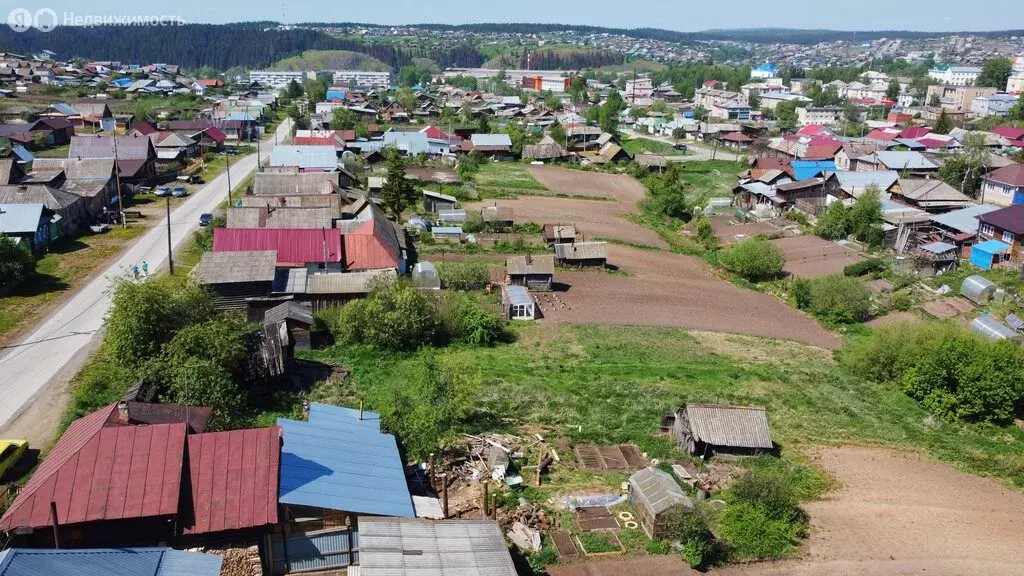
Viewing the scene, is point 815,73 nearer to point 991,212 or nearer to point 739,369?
point 991,212

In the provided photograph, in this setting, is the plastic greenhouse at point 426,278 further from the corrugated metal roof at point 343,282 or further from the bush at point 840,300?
the bush at point 840,300

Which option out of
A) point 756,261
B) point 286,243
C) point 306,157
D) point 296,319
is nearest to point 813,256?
point 756,261

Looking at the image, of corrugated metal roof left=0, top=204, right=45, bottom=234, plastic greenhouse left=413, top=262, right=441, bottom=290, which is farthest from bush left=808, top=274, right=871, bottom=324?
corrugated metal roof left=0, top=204, right=45, bottom=234

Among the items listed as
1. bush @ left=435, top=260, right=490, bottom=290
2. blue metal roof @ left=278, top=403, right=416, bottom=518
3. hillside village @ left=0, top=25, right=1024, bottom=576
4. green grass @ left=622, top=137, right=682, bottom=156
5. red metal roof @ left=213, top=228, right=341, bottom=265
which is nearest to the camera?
hillside village @ left=0, top=25, right=1024, bottom=576

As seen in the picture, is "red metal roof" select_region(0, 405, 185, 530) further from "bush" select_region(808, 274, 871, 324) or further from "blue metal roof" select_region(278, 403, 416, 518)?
"bush" select_region(808, 274, 871, 324)

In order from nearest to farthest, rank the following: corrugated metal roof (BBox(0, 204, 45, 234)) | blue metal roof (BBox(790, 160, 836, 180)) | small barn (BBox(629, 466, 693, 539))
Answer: small barn (BBox(629, 466, 693, 539)), corrugated metal roof (BBox(0, 204, 45, 234)), blue metal roof (BBox(790, 160, 836, 180))

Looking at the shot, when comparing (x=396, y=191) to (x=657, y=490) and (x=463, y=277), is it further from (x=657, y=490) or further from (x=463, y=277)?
(x=657, y=490)
